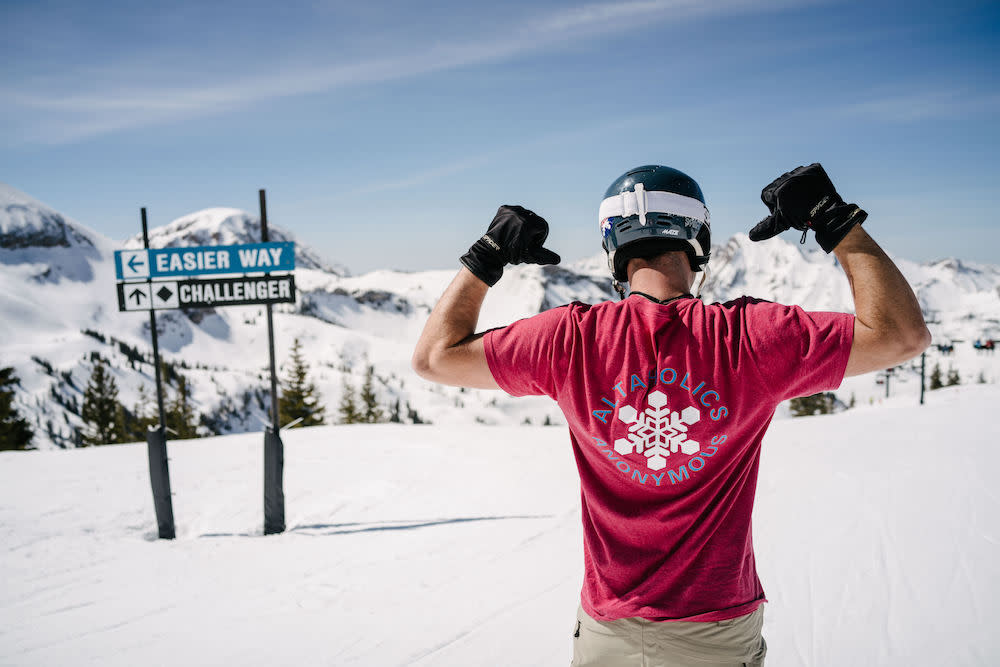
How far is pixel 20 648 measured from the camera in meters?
4.42

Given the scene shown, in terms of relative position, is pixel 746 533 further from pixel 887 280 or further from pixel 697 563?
pixel 887 280

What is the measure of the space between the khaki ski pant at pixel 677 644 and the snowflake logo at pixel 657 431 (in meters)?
0.51

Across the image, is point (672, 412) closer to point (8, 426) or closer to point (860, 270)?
point (860, 270)

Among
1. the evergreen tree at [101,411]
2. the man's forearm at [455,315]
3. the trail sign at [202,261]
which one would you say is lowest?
the evergreen tree at [101,411]

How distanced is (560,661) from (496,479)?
5.57 metres

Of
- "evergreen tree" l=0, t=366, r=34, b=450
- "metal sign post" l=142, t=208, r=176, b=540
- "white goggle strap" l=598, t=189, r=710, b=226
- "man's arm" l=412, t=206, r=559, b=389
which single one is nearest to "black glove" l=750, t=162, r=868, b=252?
"white goggle strap" l=598, t=189, r=710, b=226

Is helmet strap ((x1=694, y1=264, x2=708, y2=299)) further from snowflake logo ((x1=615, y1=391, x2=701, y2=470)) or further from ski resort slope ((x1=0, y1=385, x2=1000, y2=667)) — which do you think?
ski resort slope ((x1=0, y1=385, x2=1000, y2=667))

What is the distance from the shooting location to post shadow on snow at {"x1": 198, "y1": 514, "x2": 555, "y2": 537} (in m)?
7.21

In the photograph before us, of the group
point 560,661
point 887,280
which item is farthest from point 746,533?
point 560,661

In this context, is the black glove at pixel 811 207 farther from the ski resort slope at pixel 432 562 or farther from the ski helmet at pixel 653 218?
the ski resort slope at pixel 432 562

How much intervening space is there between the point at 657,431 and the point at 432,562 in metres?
5.06

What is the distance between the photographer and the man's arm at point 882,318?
1.45 m

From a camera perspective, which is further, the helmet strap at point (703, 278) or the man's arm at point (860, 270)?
the helmet strap at point (703, 278)

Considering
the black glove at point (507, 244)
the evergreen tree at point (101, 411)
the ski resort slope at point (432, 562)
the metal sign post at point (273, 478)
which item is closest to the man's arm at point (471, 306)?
the black glove at point (507, 244)
